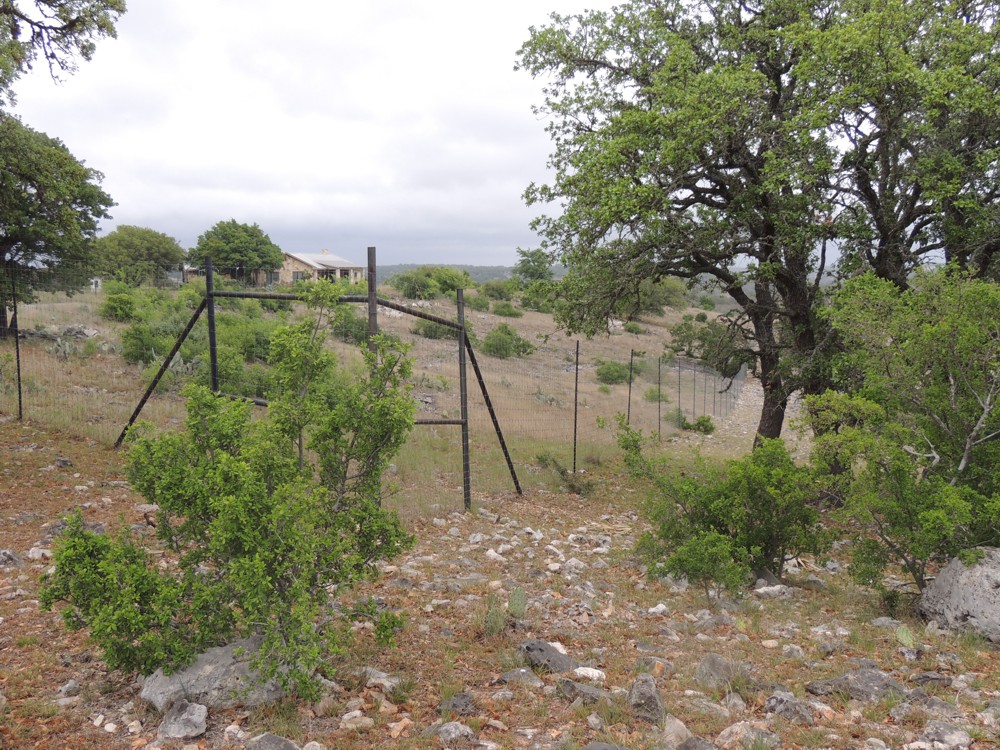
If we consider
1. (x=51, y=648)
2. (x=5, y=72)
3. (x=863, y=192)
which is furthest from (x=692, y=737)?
(x=5, y=72)

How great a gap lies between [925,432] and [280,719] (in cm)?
611

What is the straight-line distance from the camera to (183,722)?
12.3 ft

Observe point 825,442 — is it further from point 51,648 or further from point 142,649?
point 51,648

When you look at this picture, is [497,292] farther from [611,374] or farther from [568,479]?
[568,479]

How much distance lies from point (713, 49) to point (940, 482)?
29.0ft

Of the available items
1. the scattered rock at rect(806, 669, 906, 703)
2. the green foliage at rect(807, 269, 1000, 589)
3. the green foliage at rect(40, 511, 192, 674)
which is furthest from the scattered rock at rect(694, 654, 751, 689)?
the green foliage at rect(40, 511, 192, 674)

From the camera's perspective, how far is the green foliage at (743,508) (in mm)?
7020

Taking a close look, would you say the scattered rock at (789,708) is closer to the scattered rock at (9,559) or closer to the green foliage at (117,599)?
the green foliage at (117,599)

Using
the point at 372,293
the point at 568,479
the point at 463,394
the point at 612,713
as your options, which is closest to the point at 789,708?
the point at 612,713

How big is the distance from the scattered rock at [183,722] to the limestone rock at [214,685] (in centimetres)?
9

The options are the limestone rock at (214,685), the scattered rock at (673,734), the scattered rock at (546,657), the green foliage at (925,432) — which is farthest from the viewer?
the green foliage at (925,432)

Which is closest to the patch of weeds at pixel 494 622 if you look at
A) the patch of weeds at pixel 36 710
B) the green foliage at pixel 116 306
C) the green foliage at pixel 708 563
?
the green foliage at pixel 708 563

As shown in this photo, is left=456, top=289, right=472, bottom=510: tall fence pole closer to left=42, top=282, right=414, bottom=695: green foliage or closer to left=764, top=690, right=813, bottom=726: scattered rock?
left=42, top=282, right=414, bottom=695: green foliage

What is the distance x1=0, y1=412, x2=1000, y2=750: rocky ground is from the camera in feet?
12.6
